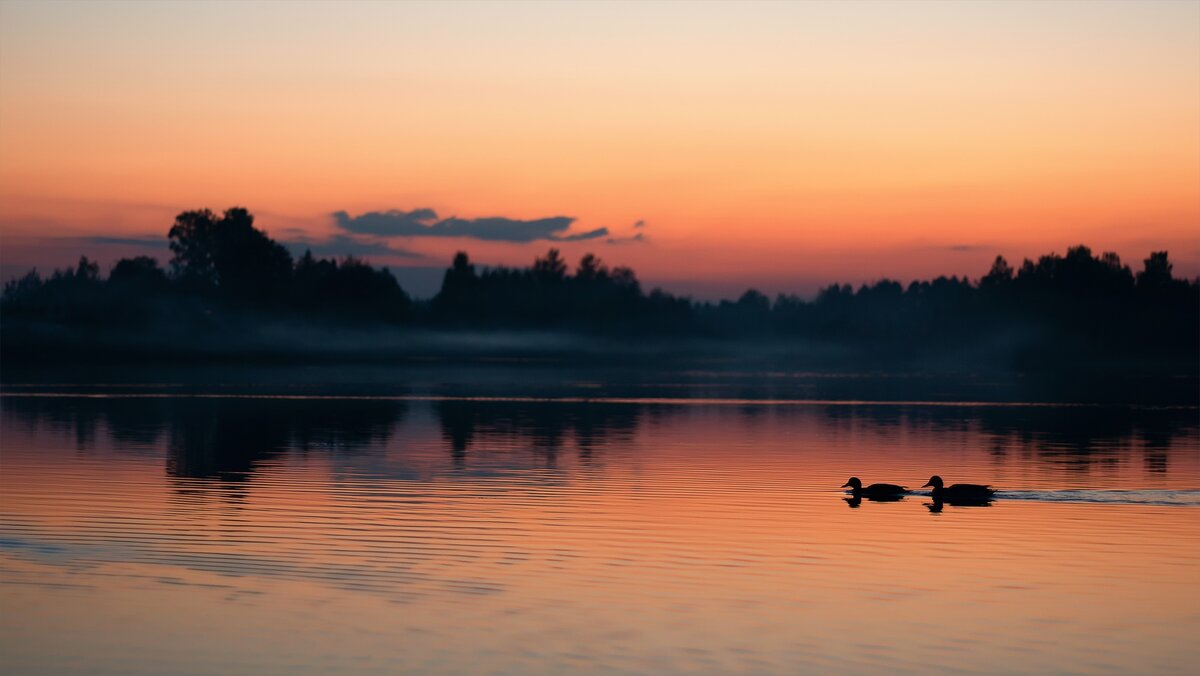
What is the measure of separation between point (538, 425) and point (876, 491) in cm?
2851

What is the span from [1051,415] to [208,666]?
64831 millimetres

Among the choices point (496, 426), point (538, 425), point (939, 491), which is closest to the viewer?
point (939, 491)

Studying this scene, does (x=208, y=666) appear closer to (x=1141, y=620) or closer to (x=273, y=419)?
(x=1141, y=620)

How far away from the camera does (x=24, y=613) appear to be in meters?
20.3

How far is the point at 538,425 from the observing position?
63.2 meters

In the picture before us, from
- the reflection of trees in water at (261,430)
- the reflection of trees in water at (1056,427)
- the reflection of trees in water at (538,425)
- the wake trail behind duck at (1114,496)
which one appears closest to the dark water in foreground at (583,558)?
the wake trail behind duck at (1114,496)

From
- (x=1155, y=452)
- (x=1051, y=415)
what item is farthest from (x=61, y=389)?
(x=1155, y=452)

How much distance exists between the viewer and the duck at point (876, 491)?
36125 millimetres

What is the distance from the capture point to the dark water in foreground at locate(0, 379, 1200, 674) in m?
18.8

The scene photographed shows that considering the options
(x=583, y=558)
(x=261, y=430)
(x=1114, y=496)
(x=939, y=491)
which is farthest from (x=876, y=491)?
(x=261, y=430)

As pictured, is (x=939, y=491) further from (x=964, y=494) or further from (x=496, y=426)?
(x=496, y=426)

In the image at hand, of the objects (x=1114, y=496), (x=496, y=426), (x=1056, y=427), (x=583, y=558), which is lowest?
(x=583, y=558)

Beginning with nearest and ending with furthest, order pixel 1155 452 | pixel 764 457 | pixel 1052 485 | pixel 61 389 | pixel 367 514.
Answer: pixel 367 514, pixel 1052 485, pixel 764 457, pixel 1155 452, pixel 61 389

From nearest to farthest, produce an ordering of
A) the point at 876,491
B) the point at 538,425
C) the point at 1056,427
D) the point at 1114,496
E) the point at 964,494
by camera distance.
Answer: the point at 964,494, the point at 1114,496, the point at 876,491, the point at 538,425, the point at 1056,427
